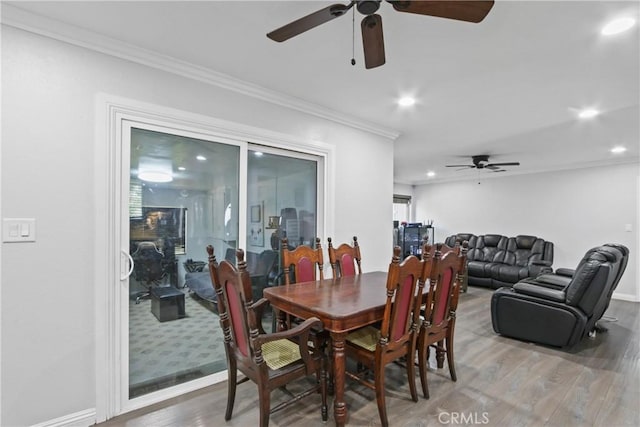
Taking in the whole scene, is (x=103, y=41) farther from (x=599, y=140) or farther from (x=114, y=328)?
(x=599, y=140)

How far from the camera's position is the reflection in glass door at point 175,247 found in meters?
2.24

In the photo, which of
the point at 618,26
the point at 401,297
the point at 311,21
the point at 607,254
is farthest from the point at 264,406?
the point at 607,254

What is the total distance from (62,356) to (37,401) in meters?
0.26

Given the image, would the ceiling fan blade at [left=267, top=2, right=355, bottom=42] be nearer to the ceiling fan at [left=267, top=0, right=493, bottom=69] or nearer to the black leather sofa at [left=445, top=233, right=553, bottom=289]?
the ceiling fan at [left=267, top=0, right=493, bottom=69]

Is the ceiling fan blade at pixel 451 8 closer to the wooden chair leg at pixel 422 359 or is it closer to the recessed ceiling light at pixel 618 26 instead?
the recessed ceiling light at pixel 618 26

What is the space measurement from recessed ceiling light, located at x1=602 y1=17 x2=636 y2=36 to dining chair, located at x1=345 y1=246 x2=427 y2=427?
174cm

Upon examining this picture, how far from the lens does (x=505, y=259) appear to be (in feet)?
21.1

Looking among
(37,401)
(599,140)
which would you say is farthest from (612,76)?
(37,401)

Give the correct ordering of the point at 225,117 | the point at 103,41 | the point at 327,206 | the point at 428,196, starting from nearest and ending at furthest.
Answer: the point at 103,41 < the point at 225,117 < the point at 327,206 < the point at 428,196

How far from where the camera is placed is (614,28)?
182cm

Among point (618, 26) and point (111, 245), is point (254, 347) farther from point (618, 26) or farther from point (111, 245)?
point (618, 26)

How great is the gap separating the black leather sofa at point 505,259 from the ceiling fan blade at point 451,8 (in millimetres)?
5615

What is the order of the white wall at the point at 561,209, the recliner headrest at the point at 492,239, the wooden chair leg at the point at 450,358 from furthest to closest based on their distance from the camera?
the recliner headrest at the point at 492,239
the white wall at the point at 561,209
the wooden chair leg at the point at 450,358

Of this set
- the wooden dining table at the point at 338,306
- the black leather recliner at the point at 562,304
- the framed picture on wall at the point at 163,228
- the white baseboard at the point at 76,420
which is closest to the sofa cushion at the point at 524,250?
the black leather recliner at the point at 562,304
